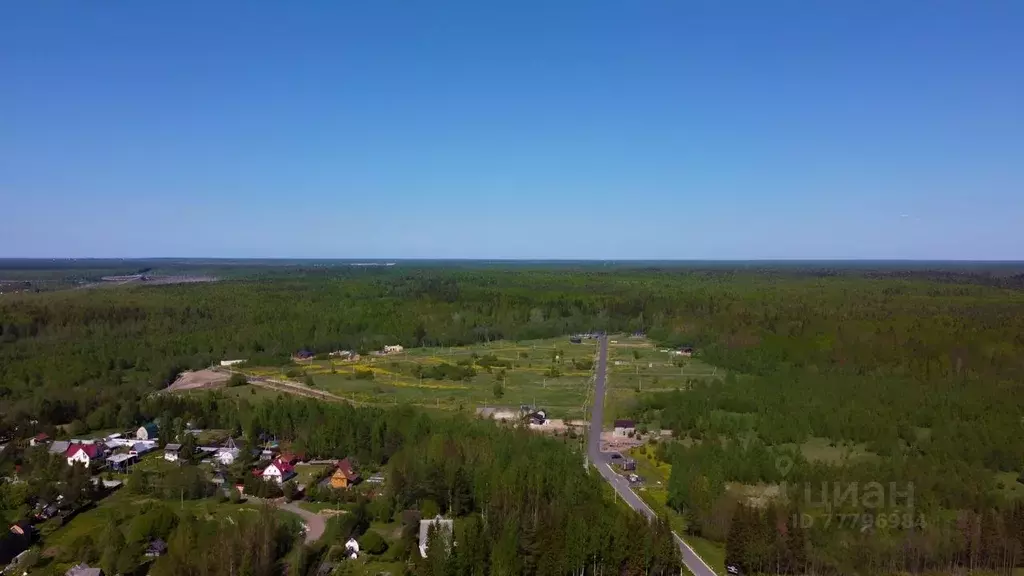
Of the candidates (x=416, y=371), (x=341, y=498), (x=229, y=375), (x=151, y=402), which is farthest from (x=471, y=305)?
(x=341, y=498)

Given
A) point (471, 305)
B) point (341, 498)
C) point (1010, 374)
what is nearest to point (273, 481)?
point (341, 498)

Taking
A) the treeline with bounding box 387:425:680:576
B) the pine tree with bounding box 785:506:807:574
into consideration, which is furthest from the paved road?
the pine tree with bounding box 785:506:807:574

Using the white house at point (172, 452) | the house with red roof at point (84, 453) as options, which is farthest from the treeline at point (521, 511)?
the house with red roof at point (84, 453)

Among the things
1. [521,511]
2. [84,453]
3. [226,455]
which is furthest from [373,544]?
[84,453]

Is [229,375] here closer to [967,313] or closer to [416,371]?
[416,371]

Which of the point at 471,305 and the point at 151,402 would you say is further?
the point at 471,305

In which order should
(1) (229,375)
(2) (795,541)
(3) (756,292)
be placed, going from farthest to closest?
(3) (756,292) < (1) (229,375) < (2) (795,541)

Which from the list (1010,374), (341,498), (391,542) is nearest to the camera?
(391,542)
